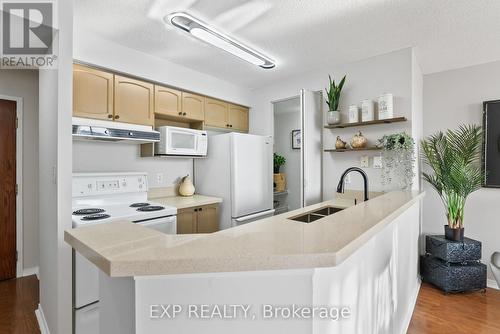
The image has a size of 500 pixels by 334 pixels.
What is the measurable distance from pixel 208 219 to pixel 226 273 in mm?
2122

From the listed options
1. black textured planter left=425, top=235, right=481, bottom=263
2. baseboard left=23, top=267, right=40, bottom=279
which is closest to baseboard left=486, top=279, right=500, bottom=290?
black textured planter left=425, top=235, right=481, bottom=263

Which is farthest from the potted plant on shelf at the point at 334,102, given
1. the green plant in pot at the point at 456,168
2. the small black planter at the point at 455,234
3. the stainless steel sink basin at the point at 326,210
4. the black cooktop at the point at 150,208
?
the black cooktop at the point at 150,208

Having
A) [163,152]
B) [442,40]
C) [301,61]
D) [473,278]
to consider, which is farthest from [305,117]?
[473,278]

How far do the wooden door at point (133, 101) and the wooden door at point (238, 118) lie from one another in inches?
45.9

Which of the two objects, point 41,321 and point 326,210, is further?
point 326,210

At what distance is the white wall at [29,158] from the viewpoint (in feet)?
9.32

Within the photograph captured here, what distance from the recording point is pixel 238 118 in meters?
3.70

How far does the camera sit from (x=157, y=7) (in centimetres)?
186

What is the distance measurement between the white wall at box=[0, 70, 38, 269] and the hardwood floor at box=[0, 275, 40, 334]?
257 mm

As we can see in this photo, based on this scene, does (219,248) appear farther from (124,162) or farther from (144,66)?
(144,66)

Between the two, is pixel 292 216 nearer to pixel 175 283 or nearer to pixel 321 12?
pixel 175 283

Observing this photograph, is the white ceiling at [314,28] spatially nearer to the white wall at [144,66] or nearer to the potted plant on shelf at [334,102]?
the white wall at [144,66]

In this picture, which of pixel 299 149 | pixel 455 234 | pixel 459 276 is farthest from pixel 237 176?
pixel 459 276

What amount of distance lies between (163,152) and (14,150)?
1645 millimetres
